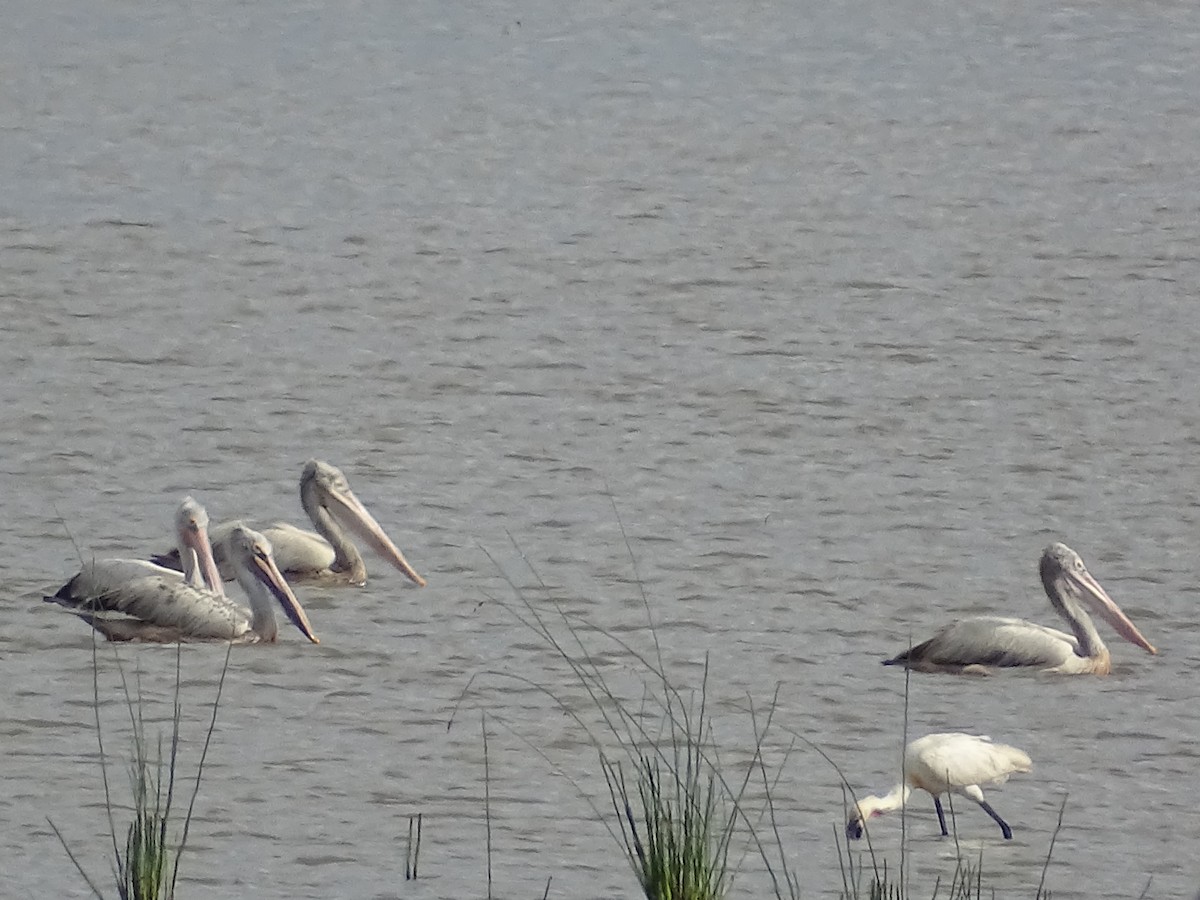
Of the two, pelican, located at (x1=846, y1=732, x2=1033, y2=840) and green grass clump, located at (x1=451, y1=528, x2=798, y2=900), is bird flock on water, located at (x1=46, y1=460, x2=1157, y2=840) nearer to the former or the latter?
green grass clump, located at (x1=451, y1=528, x2=798, y2=900)

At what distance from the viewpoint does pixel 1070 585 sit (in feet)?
28.6

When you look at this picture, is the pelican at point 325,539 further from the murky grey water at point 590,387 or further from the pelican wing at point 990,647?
the pelican wing at point 990,647

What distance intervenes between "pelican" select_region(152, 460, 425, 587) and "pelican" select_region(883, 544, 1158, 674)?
193 centimetres

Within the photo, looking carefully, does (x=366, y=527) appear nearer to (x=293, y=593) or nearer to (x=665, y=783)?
(x=293, y=593)

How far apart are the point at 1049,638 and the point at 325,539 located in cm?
240

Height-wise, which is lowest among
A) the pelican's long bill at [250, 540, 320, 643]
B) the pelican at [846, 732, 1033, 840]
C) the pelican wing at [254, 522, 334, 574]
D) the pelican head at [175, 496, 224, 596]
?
the pelican wing at [254, 522, 334, 574]

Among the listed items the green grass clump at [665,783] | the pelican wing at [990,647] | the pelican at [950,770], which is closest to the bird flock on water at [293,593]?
the pelican wing at [990,647]

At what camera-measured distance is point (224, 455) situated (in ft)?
33.4

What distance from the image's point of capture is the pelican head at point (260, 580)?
8.72 metres

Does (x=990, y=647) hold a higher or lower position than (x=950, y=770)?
lower

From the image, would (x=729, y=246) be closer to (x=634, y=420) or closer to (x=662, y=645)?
(x=634, y=420)

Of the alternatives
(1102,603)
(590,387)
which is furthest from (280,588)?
(590,387)

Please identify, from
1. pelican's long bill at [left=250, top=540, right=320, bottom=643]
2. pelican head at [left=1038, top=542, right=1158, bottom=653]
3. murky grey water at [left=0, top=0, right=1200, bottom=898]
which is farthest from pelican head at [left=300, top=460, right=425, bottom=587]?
pelican head at [left=1038, top=542, right=1158, bottom=653]

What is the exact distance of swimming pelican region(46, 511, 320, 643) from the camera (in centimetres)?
843
